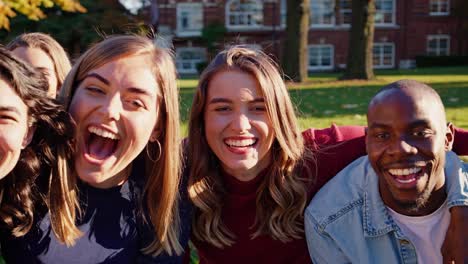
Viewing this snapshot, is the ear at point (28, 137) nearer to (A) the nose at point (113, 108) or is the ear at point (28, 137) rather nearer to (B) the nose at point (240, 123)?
(A) the nose at point (113, 108)

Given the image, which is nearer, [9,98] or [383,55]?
[9,98]

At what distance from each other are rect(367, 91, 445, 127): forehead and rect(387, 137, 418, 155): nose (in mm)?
81

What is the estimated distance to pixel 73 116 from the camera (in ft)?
10.3

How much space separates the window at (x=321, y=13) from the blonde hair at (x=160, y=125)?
37570mm

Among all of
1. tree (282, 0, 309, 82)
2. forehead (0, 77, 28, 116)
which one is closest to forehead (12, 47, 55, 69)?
forehead (0, 77, 28, 116)

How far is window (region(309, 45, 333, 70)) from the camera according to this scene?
3984 centimetres

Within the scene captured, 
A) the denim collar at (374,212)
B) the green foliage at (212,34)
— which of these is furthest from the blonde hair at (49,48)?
the green foliage at (212,34)

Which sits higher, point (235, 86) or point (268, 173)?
point (235, 86)

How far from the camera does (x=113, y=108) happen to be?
3.07 m

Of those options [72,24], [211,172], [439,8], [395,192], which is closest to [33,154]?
[211,172]

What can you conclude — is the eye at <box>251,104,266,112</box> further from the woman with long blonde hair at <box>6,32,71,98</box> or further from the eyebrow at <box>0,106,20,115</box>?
the woman with long blonde hair at <box>6,32,71,98</box>

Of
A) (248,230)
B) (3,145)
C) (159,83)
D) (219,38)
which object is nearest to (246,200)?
(248,230)

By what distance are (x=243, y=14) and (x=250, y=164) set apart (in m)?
37.3

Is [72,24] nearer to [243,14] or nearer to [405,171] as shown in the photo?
[243,14]
